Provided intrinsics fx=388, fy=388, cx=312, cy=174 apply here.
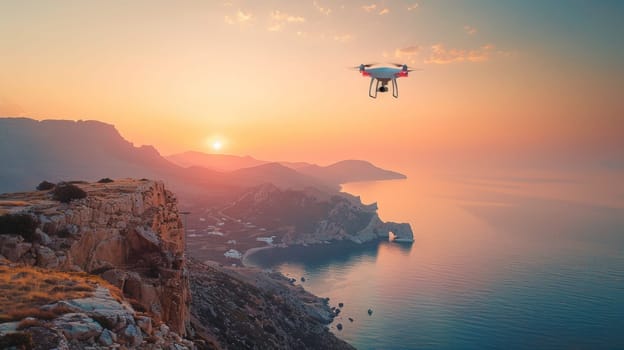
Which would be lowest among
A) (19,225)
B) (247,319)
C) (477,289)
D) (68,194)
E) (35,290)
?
(477,289)

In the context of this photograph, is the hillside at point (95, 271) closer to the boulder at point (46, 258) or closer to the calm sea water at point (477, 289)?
the boulder at point (46, 258)

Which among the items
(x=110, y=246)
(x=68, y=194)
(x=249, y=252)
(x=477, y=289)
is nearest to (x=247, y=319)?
(x=110, y=246)

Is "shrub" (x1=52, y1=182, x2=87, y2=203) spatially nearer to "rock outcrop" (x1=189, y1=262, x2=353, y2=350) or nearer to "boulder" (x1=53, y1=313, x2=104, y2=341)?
"boulder" (x1=53, y1=313, x2=104, y2=341)

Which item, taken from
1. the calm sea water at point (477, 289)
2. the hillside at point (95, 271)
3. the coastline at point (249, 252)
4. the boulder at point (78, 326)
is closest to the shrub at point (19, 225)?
the hillside at point (95, 271)

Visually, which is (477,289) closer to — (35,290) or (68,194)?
(68,194)

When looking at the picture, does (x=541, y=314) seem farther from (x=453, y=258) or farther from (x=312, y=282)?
(x=312, y=282)

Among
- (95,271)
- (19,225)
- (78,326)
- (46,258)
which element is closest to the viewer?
(78,326)

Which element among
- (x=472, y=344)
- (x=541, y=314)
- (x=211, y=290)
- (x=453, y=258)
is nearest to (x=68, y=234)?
(x=211, y=290)

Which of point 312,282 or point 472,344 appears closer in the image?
point 472,344
